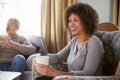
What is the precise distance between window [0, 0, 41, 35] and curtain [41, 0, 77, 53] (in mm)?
250

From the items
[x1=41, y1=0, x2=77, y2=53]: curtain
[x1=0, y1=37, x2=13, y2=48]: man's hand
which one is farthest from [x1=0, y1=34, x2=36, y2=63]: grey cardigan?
[x1=41, y1=0, x2=77, y2=53]: curtain

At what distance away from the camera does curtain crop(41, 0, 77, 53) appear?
3.74 m

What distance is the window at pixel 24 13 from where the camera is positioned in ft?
13.2

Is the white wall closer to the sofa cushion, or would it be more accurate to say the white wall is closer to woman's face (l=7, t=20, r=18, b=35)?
woman's face (l=7, t=20, r=18, b=35)

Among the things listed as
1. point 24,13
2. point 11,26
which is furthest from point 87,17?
point 24,13

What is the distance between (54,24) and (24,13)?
0.62 metres

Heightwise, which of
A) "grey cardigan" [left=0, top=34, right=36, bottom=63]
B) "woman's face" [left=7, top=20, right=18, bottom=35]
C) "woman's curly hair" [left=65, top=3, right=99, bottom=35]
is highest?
"woman's curly hair" [left=65, top=3, right=99, bottom=35]

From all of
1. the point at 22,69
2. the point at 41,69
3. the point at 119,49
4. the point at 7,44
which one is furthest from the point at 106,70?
the point at 7,44

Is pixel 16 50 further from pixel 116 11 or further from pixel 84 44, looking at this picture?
pixel 116 11

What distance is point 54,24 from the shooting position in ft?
12.4

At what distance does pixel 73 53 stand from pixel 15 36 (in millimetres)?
1378

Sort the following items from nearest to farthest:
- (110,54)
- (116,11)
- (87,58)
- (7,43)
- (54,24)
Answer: (87,58), (110,54), (7,43), (116,11), (54,24)

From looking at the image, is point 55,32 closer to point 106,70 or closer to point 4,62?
point 4,62

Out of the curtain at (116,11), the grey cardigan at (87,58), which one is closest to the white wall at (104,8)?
the curtain at (116,11)
